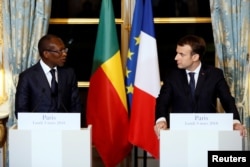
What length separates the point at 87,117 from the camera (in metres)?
4.08

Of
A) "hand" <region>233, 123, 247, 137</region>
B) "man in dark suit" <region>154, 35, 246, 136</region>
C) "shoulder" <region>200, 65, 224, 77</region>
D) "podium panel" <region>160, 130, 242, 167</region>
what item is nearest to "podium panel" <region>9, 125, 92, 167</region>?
"podium panel" <region>160, 130, 242, 167</region>

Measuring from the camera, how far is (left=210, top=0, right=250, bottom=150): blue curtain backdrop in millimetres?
4027

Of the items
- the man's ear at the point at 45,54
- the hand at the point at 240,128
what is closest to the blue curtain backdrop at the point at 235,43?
the hand at the point at 240,128

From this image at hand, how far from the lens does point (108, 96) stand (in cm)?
402

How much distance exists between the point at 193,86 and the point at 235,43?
897mm

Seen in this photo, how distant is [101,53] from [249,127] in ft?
4.49

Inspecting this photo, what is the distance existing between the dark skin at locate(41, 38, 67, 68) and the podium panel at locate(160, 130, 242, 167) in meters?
0.99

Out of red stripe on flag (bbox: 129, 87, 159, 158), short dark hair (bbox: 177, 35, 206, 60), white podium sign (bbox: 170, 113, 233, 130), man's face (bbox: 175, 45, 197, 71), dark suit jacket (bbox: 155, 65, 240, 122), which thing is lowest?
red stripe on flag (bbox: 129, 87, 159, 158)

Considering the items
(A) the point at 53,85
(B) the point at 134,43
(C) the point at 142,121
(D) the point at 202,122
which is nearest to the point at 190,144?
(D) the point at 202,122

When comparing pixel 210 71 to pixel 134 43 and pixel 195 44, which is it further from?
pixel 134 43

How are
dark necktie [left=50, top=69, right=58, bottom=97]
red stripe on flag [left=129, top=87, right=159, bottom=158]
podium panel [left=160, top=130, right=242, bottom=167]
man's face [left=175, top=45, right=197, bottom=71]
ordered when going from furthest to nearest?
red stripe on flag [left=129, top=87, right=159, bottom=158] < dark necktie [left=50, top=69, right=58, bottom=97] < man's face [left=175, top=45, right=197, bottom=71] < podium panel [left=160, top=130, right=242, bottom=167]

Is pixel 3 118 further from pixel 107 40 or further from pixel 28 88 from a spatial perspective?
pixel 107 40

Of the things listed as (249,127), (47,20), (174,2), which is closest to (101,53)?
(47,20)

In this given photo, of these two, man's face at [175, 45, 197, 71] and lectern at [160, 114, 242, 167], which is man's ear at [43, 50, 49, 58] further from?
lectern at [160, 114, 242, 167]
